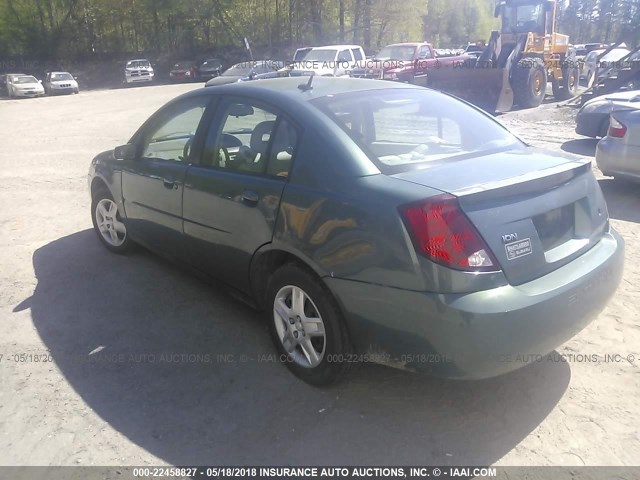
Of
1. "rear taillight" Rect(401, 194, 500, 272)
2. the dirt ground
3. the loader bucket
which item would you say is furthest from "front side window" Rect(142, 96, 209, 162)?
the loader bucket

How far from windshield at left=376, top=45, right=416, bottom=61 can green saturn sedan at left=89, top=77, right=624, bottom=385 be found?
18.7 m

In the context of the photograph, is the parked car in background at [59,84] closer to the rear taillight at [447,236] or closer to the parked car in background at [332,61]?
the parked car in background at [332,61]

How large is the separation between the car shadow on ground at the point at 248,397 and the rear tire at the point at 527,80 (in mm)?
13542

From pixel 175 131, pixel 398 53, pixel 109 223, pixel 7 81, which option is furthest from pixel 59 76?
pixel 175 131

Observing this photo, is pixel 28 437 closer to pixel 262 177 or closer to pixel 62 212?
pixel 262 177

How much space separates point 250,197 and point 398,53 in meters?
20.1

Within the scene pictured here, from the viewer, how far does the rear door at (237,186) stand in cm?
326

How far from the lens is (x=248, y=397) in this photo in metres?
3.12

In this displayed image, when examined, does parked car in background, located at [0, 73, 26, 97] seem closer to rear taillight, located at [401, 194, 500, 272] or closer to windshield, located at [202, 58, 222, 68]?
windshield, located at [202, 58, 222, 68]

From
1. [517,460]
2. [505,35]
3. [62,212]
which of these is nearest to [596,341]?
[517,460]

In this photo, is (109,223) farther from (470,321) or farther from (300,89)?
(470,321)

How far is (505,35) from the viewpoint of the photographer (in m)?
16.5

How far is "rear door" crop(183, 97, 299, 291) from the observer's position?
10.7 feet

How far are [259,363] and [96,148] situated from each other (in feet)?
30.2
